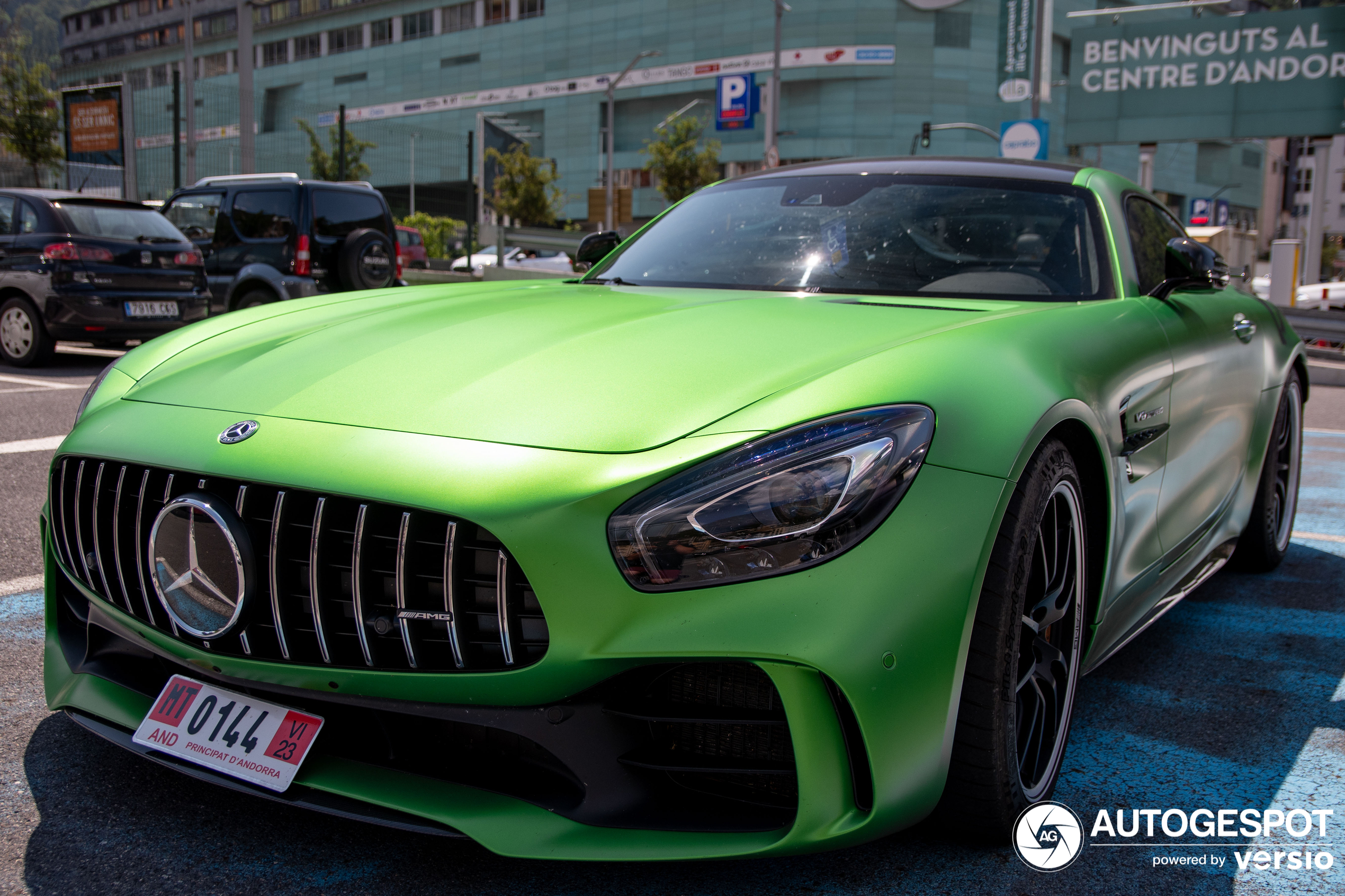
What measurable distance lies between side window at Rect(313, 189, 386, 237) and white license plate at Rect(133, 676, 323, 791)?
978 centimetres

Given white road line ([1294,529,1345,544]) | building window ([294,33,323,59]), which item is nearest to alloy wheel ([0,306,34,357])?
white road line ([1294,529,1345,544])

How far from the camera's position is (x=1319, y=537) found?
16.4 feet

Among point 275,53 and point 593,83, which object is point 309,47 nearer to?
point 275,53

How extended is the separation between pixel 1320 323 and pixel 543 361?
16.6 metres

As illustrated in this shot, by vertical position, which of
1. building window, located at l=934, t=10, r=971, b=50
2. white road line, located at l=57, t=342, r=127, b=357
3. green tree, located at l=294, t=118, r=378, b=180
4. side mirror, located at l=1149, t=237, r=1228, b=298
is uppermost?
building window, located at l=934, t=10, r=971, b=50

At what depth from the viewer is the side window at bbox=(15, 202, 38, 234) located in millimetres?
9562

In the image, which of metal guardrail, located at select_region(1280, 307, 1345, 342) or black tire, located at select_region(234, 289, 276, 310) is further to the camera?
metal guardrail, located at select_region(1280, 307, 1345, 342)

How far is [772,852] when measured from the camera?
5.41ft

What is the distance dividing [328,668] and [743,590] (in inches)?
26.9

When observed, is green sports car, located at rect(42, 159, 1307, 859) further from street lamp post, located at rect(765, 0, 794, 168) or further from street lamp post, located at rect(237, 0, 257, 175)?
street lamp post, located at rect(765, 0, 794, 168)

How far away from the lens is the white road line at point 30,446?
5.66 m

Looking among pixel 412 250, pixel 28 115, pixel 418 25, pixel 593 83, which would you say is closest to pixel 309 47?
pixel 418 25

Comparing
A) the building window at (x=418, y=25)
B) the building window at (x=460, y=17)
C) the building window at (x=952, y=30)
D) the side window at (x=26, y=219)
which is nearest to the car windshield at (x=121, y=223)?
the side window at (x=26, y=219)

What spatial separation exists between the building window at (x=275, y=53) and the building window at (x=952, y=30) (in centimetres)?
4527
